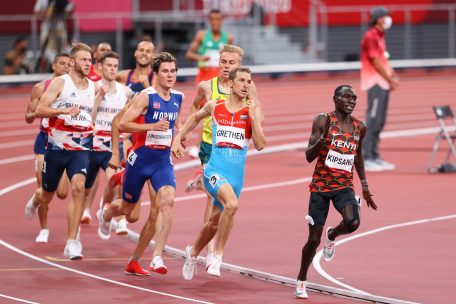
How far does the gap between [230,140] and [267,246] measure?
227cm

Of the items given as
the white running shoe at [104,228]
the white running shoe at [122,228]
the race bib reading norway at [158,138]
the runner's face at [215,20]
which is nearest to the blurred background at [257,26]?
the runner's face at [215,20]

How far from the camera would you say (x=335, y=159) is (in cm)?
1123

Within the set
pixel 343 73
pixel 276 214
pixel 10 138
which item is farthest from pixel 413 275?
pixel 343 73

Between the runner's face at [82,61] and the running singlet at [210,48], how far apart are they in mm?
7304

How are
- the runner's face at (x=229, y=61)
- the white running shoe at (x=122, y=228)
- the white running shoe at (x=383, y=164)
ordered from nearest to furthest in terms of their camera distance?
the runner's face at (x=229, y=61)
the white running shoe at (x=122, y=228)
the white running shoe at (x=383, y=164)

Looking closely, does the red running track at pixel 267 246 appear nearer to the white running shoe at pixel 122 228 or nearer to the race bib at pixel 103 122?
the white running shoe at pixel 122 228

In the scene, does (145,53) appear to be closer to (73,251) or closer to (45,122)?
(45,122)

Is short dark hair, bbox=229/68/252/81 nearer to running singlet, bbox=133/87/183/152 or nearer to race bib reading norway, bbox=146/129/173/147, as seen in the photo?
running singlet, bbox=133/87/183/152

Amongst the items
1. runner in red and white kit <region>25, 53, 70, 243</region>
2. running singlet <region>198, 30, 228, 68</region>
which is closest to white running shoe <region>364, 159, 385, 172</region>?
running singlet <region>198, 30, 228, 68</region>

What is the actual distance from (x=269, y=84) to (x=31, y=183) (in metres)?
17.0

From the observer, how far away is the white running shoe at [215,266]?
1160 centimetres

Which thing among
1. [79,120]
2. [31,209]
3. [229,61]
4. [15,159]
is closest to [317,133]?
[229,61]

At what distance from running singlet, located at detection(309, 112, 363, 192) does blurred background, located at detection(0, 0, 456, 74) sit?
67.1 feet

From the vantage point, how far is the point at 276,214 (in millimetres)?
16031
